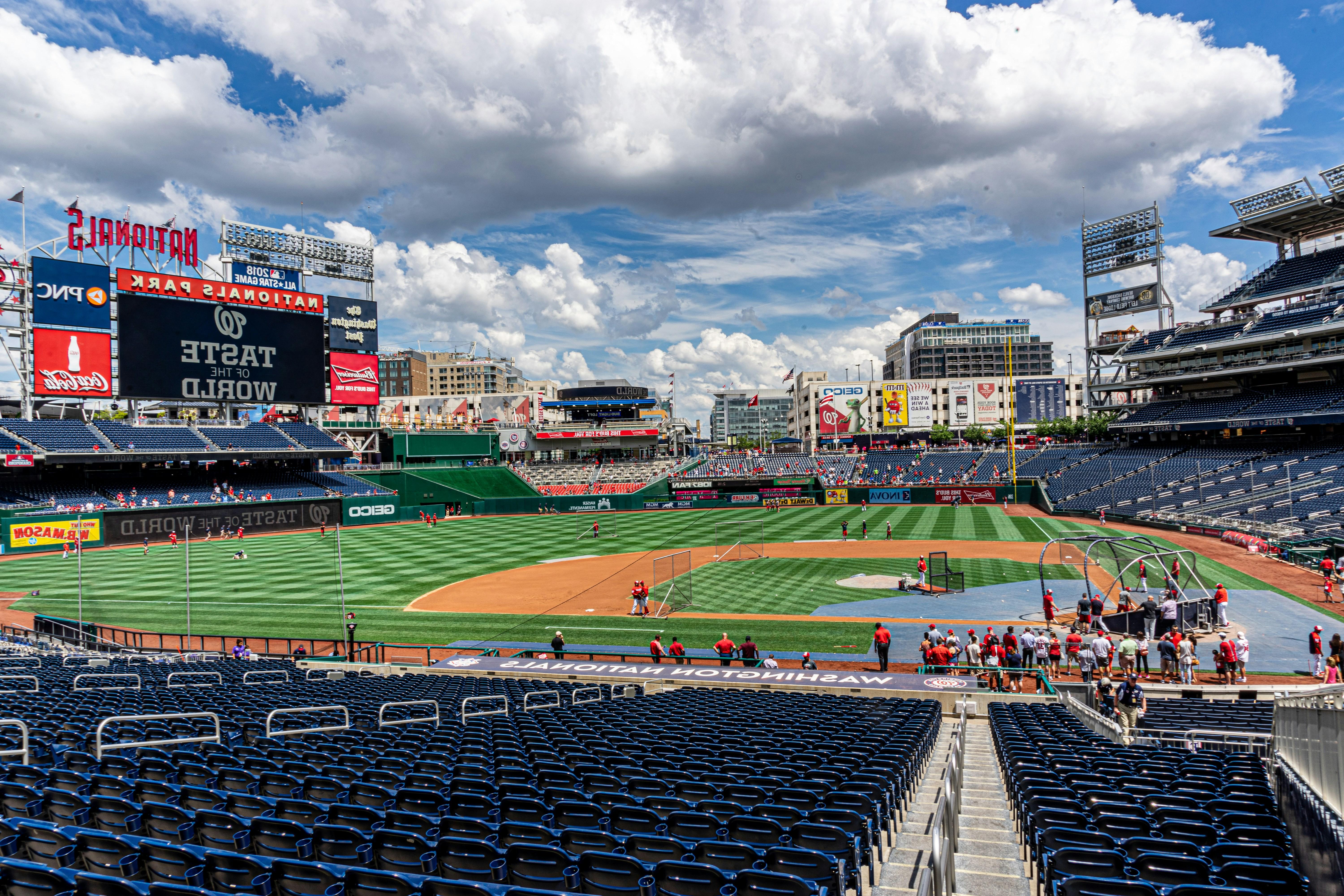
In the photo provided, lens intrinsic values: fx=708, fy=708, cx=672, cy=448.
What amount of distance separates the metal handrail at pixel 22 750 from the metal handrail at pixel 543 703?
7.89 metres

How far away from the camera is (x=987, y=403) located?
12394 cm

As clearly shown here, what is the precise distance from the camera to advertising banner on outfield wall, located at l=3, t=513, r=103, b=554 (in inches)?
1885

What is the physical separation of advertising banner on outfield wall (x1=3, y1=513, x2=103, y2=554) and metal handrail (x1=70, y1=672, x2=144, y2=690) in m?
40.7

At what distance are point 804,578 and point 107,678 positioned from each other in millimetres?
28678

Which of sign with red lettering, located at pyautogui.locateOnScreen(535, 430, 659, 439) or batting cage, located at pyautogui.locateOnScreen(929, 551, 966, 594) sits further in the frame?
sign with red lettering, located at pyautogui.locateOnScreen(535, 430, 659, 439)

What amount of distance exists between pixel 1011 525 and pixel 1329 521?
1874cm

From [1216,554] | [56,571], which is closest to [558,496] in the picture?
[56,571]

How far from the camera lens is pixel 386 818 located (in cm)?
559

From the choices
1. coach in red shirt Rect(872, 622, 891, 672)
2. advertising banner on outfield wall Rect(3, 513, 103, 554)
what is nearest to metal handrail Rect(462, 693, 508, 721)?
coach in red shirt Rect(872, 622, 891, 672)

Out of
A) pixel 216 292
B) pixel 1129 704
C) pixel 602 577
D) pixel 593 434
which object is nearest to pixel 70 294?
pixel 216 292

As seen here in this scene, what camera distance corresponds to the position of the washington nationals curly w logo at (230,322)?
209 feet

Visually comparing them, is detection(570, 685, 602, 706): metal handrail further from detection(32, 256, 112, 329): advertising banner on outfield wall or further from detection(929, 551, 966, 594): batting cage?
detection(32, 256, 112, 329): advertising banner on outfield wall

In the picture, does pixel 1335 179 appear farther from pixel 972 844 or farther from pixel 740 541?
pixel 972 844

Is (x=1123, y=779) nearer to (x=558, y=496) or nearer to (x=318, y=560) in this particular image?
(x=318, y=560)
